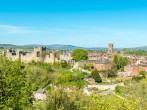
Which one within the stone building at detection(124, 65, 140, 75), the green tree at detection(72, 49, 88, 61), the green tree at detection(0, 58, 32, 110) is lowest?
the stone building at detection(124, 65, 140, 75)

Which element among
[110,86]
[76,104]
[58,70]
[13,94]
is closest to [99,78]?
[110,86]

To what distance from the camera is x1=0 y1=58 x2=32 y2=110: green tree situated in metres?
19.5

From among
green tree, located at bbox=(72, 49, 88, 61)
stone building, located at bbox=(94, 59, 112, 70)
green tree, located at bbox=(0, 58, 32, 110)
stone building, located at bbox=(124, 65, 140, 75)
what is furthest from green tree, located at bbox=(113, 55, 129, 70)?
green tree, located at bbox=(0, 58, 32, 110)

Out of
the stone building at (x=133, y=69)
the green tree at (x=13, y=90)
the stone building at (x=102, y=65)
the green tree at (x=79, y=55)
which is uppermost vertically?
the green tree at (x=13, y=90)

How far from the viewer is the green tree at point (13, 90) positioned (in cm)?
1953

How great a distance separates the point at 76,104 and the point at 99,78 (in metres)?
37.9

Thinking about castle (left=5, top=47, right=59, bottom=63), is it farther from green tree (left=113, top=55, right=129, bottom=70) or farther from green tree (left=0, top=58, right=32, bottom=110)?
green tree (left=0, top=58, right=32, bottom=110)

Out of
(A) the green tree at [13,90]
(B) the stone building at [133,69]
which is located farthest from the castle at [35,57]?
(A) the green tree at [13,90]

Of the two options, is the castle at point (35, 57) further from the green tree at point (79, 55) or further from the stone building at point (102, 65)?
the green tree at point (79, 55)

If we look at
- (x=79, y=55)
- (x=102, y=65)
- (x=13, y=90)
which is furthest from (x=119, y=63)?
(x=13, y=90)

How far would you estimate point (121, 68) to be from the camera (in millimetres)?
79188

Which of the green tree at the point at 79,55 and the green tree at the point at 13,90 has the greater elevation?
the green tree at the point at 13,90

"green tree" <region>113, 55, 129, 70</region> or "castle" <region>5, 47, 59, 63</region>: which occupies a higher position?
"castle" <region>5, 47, 59, 63</region>

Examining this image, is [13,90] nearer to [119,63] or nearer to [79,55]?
[119,63]
